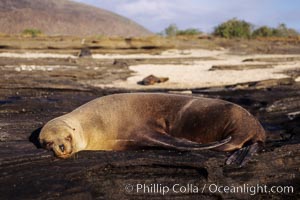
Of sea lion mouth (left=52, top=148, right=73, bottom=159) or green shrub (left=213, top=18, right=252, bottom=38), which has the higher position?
green shrub (left=213, top=18, right=252, bottom=38)

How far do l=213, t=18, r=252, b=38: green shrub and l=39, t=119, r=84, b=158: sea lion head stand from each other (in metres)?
35.5

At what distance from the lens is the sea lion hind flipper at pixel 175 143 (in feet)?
16.5

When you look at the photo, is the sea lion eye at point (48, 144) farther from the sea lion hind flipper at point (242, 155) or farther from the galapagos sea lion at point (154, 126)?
the sea lion hind flipper at point (242, 155)

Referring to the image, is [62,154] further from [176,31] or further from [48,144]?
[176,31]

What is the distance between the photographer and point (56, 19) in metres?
34.4

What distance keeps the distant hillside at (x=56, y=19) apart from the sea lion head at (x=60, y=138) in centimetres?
1892

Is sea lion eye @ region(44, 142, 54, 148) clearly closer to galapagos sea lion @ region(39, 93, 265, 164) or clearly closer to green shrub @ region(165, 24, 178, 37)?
galapagos sea lion @ region(39, 93, 265, 164)

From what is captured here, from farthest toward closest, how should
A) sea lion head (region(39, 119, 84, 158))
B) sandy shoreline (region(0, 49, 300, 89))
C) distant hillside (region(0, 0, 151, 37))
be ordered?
distant hillside (region(0, 0, 151, 37)) < sandy shoreline (region(0, 49, 300, 89)) < sea lion head (region(39, 119, 84, 158))

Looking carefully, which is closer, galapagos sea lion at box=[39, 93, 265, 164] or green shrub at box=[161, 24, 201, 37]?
galapagos sea lion at box=[39, 93, 265, 164]

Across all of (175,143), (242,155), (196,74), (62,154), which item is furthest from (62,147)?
(196,74)

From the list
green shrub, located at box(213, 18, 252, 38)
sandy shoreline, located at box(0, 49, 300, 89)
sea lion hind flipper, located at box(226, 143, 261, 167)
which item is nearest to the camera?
sea lion hind flipper, located at box(226, 143, 261, 167)

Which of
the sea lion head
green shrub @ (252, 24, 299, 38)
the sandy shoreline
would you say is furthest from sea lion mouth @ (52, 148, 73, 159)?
green shrub @ (252, 24, 299, 38)

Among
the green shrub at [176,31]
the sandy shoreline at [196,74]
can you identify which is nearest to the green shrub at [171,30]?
the green shrub at [176,31]

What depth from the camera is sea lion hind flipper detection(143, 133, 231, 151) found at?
5032 millimetres
